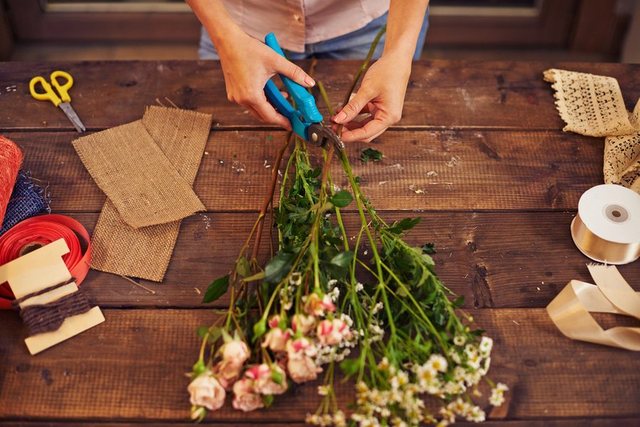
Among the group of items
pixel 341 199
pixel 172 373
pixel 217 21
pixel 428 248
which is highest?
pixel 217 21

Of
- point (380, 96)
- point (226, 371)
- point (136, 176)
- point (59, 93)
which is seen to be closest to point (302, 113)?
point (380, 96)

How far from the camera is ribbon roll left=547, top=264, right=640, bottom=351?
1.05 m

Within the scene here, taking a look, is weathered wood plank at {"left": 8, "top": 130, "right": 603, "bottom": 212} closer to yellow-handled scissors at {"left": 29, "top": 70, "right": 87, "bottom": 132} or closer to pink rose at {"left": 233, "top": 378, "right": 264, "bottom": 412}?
yellow-handled scissors at {"left": 29, "top": 70, "right": 87, "bottom": 132}

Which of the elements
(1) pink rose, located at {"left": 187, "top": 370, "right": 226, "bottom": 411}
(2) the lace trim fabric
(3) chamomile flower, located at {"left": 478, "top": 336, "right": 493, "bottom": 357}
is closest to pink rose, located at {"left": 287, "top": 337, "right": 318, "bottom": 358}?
(1) pink rose, located at {"left": 187, "top": 370, "right": 226, "bottom": 411}

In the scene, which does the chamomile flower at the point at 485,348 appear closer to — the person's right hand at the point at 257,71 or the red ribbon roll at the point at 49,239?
the person's right hand at the point at 257,71

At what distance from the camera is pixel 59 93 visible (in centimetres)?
138

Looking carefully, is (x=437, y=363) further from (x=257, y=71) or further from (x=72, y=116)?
(x=72, y=116)

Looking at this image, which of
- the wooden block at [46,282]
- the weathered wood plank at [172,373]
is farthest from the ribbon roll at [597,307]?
the wooden block at [46,282]

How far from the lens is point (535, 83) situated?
4.69 ft

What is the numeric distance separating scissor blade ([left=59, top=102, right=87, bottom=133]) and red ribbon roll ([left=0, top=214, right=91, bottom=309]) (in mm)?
227

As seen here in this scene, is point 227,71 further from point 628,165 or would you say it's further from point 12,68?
point 628,165

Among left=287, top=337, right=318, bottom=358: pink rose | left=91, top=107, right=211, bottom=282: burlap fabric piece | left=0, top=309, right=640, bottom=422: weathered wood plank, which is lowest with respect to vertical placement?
left=0, top=309, right=640, bottom=422: weathered wood plank

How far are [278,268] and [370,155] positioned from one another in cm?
40

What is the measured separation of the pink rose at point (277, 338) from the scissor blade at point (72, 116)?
0.70 m
